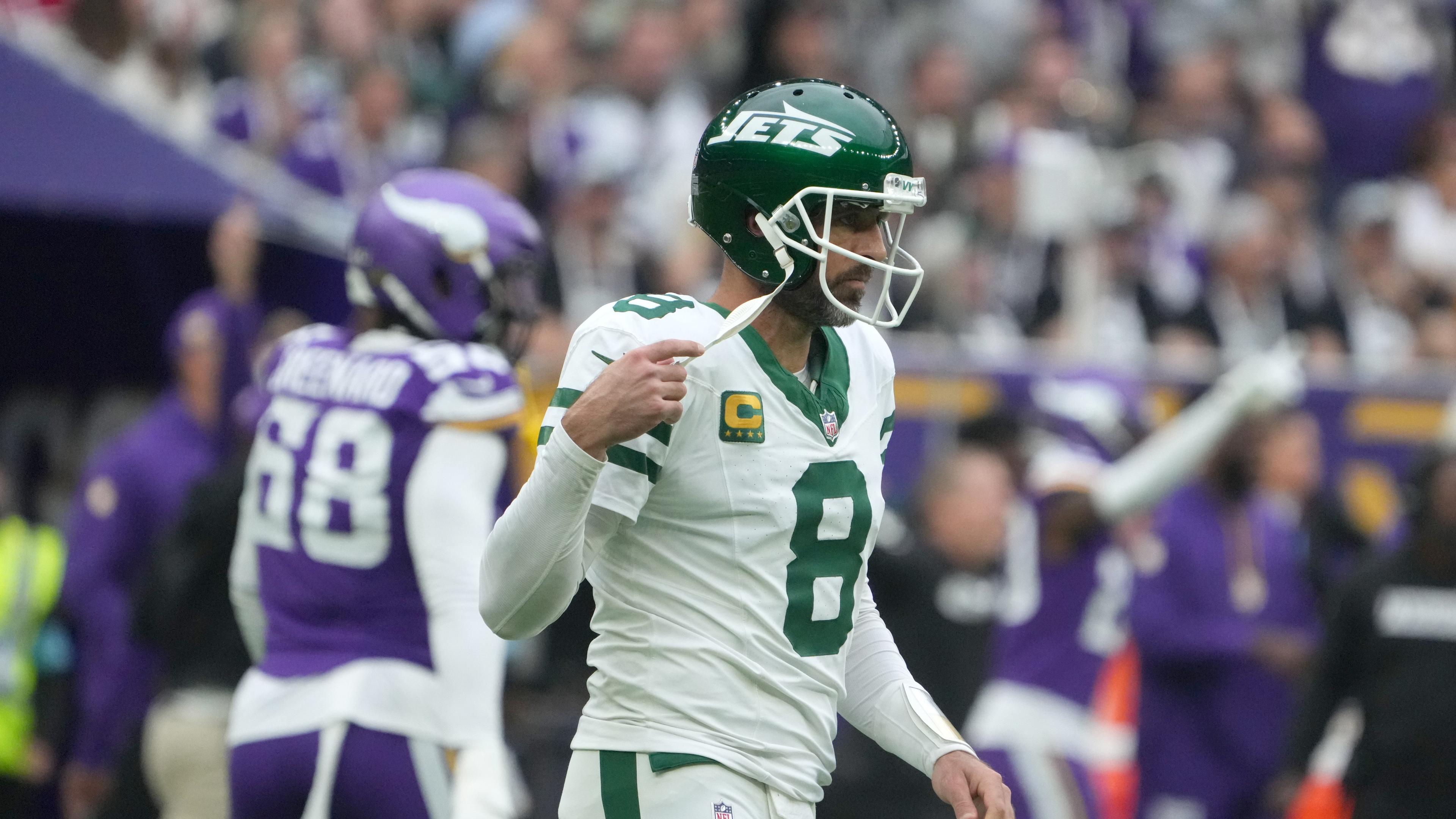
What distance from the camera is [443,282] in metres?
4.89

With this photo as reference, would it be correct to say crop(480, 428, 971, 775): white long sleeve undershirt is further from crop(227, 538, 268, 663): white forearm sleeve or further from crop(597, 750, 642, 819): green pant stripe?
crop(227, 538, 268, 663): white forearm sleeve

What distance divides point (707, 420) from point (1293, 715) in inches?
233

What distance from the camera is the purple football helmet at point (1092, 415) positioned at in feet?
24.6

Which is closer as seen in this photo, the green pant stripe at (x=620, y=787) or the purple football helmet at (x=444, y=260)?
the green pant stripe at (x=620, y=787)

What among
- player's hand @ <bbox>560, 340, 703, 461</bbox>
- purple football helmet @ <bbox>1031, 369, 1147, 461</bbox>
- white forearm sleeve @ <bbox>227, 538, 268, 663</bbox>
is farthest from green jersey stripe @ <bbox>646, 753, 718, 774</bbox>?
purple football helmet @ <bbox>1031, 369, 1147, 461</bbox>

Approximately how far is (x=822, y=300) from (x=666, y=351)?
44 cm

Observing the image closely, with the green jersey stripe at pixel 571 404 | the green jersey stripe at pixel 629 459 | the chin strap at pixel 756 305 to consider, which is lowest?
the green jersey stripe at pixel 629 459

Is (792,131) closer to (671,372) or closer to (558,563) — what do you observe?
(671,372)

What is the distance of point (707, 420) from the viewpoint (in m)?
3.47

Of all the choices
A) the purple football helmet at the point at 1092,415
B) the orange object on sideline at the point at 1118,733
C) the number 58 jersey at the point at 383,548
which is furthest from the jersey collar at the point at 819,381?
the purple football helmet at the point at 1092,415

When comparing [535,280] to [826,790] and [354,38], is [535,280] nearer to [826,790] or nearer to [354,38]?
[826,790]

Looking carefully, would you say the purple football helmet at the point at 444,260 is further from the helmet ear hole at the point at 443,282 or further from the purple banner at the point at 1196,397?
the purple banner at the point at 1196,397

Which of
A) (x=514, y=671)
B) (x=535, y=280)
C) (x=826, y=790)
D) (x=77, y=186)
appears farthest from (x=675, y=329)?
(x=77, y=186)

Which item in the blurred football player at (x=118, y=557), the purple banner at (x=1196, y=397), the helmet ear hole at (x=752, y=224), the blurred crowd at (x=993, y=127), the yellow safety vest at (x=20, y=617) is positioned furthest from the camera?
the blurred crowd at (x=993, y=127)
